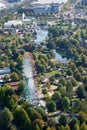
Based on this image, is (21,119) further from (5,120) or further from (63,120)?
(63,120)

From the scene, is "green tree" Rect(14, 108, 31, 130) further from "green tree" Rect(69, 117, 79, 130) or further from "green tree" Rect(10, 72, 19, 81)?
"green tree" Rect(10, 72, 19, 81)

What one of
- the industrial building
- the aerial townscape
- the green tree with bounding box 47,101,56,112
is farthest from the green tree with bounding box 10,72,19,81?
the industrial building

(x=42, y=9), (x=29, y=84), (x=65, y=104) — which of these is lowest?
(x=42, y=9)

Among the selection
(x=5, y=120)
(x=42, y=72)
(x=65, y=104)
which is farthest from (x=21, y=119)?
(x=42, y=72)

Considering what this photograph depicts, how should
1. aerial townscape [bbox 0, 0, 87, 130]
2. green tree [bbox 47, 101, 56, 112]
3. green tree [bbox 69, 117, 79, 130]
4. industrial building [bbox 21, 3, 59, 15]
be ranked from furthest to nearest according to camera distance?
industrial building [bbox 21, 3, 59, 15]
green tree [bbox 47, 101, 56, 112]
aerial townscape [bbox 0, 0, 87, 130]
green tree [bbox 69, 117, 79, 130]

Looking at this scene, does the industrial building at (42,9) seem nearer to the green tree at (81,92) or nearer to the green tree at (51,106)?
the green tree at (81,92)

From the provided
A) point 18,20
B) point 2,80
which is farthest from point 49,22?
point 2,80

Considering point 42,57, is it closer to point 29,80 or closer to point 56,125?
point 29,80

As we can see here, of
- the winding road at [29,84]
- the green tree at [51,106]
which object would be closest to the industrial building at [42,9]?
the winding road at [29,84]
